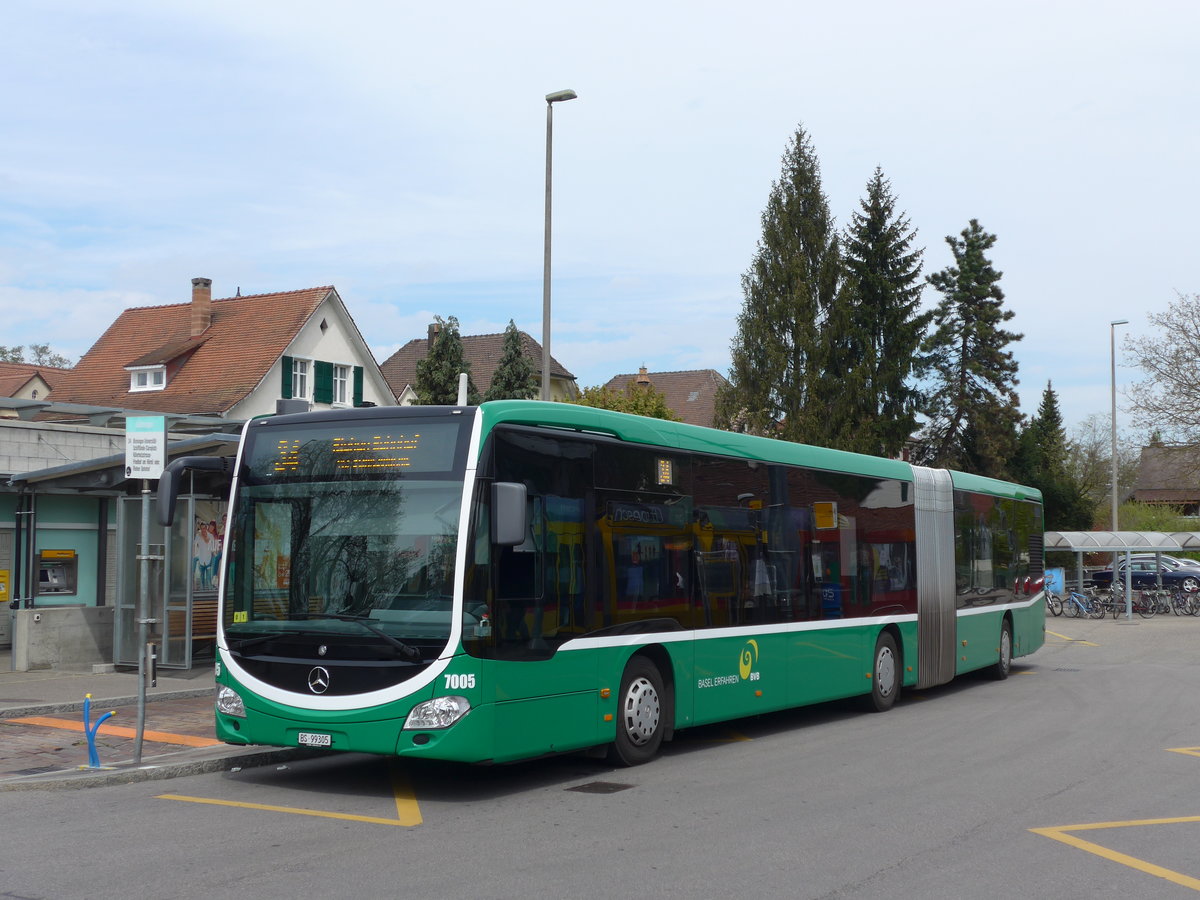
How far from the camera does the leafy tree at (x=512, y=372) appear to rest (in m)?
48.7

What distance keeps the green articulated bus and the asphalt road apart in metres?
0.57

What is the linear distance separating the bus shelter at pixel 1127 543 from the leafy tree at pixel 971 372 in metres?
16.9

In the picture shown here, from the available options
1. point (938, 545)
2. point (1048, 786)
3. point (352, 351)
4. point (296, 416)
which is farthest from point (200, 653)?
point (352, 351)

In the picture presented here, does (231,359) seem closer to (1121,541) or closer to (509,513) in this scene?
(1121,541)

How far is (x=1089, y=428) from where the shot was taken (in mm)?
84438

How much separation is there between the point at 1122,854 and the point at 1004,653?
43.3 feet

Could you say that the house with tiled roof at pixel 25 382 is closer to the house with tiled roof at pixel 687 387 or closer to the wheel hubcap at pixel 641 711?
the house with tiled roof at pixel 687 387

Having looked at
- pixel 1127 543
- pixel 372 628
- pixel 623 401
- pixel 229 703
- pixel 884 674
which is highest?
pixel 623 401

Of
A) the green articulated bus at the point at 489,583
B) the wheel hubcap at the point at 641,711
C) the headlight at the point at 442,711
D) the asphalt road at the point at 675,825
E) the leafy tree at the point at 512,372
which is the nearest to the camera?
the asphalt road at the point at 675,825

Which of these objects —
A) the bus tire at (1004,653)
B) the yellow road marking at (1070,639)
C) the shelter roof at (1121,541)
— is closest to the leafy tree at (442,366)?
the shelter roof at (1121,541)

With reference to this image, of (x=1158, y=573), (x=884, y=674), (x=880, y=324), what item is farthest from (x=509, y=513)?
(x=880, y=324)

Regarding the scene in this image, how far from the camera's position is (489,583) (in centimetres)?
924

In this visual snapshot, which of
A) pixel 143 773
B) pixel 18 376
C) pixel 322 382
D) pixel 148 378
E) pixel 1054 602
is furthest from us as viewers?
pixel 18 376

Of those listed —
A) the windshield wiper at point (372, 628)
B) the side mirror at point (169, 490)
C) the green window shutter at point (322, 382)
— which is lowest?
the windshield wiper at point (372, 628)
